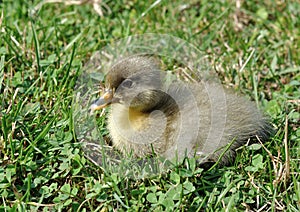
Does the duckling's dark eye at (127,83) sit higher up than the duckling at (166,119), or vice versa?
the duckling's dark eye at (127,83)

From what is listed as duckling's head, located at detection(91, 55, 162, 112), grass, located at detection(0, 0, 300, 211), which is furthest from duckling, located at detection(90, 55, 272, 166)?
grass, located at detection(0, 0, 300, 211)

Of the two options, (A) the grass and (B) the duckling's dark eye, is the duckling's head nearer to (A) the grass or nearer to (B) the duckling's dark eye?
(B) the duckling's dark eye

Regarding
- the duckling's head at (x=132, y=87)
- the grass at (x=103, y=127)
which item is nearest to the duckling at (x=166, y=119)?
the duckling's head at (x=132, y=87)

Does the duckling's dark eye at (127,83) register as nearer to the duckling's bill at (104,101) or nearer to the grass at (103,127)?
the duckling's bill at (104,101)

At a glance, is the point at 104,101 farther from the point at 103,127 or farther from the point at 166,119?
→ the point at 166,119

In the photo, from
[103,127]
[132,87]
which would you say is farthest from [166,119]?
[103,127]

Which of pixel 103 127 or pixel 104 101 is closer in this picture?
pixel 104 101

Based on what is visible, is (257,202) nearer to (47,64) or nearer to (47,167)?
(47,167)

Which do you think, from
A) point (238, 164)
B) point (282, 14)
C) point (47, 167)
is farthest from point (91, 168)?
point (282, 14)
